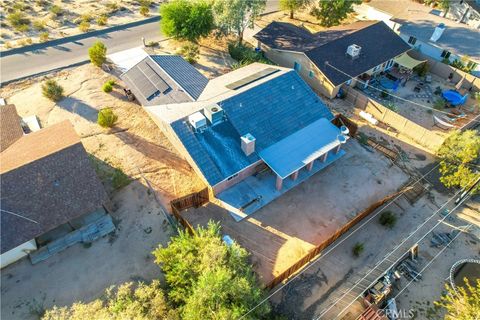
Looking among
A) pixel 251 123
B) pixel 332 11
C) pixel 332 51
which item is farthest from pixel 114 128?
pixel 332 11

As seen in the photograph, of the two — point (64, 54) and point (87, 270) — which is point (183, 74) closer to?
point (87, 270)

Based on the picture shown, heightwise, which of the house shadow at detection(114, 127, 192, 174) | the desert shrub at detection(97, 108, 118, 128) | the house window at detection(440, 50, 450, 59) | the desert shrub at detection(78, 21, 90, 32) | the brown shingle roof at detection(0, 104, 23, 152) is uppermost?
the house window at detection(440, 50, 450, 59)

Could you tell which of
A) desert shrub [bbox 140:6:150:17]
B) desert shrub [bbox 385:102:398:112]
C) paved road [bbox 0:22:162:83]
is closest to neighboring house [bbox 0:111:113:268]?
paved road [bbox 0:22:162:83]

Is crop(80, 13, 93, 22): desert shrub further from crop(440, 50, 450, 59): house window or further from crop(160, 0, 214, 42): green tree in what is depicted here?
crop(440, 50, 450, 59): house window

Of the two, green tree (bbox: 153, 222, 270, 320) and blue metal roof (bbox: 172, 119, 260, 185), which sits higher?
blue metal roof (bbox: 172, 119, 260, 185)

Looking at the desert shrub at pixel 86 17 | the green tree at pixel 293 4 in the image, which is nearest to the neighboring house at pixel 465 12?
the green tree at pixel 293 4

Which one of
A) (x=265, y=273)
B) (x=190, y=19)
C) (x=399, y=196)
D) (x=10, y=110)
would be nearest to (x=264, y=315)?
(x=265, y=273)
